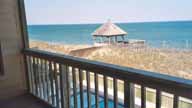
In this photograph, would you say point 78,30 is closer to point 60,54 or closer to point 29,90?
point 60,54

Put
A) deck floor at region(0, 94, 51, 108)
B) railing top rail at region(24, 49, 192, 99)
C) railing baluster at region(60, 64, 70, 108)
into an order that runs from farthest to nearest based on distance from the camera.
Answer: deck floor at region(0, 94, 51, 108), railing baluster at region(60, 64, 70, 108), railing top rail at region(24, 49, 192, 99)

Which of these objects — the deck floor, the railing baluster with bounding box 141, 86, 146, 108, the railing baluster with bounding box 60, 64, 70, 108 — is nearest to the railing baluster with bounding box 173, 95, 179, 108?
the railing baluster with bounding box 141, 86, 146, 108

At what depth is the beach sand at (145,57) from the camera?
167 centimetres

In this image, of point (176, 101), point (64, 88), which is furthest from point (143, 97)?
point (64, 88)

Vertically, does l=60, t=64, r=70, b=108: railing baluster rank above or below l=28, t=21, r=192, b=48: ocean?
below

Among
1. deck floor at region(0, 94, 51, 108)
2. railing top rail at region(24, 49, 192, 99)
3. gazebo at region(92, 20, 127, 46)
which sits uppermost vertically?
gazebo at region(92, 20, 127, 46)

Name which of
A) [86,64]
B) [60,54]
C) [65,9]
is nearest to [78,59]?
[86,64]

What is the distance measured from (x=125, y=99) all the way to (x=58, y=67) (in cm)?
118

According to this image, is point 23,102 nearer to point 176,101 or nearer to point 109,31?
point 109,31

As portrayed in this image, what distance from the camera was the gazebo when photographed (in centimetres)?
210

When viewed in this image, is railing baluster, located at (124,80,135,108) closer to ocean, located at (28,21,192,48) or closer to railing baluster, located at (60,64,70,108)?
ocean, located at (28,21,192,48)

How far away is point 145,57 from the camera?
1.99 m

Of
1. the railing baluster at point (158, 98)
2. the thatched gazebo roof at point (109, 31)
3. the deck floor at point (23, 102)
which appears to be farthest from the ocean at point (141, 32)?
the deck floor at point (23, 102)

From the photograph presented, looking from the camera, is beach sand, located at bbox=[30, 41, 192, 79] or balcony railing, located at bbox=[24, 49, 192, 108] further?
beach sand, located at bbox=[30, 41, 192, 79]
